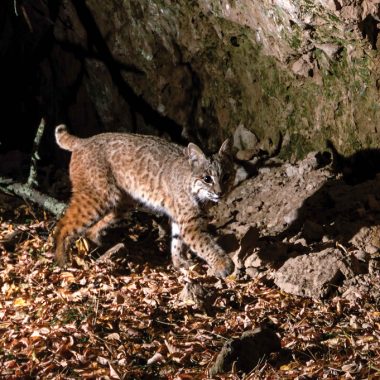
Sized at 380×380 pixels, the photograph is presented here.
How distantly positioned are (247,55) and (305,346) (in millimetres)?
4000

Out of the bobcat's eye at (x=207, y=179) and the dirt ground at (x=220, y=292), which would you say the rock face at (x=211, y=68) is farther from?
the bobcat's eye at (x=207, y=179)

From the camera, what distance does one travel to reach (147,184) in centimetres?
785

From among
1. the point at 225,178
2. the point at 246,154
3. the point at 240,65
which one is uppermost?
the point at 240,65

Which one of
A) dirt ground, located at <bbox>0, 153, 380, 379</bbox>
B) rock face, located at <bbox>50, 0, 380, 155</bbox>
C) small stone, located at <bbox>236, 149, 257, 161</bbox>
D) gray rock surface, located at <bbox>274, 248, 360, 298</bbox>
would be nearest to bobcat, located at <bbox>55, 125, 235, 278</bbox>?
dirt ground, located at <bbox>0, 153, 380, 379</bbox>

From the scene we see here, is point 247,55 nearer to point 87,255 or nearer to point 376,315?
point 87,255

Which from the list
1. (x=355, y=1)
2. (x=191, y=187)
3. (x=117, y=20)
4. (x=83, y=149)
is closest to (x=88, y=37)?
(x=117, y=20)

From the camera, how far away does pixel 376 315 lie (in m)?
5.80

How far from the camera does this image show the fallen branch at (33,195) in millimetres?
8006

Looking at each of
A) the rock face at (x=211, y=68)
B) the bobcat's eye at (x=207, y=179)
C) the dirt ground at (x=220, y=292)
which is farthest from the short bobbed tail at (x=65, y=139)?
the bobcat's eye at (x=207, y=179)

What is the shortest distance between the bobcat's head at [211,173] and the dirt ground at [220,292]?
0.55m

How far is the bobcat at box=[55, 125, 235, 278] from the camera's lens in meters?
7.19

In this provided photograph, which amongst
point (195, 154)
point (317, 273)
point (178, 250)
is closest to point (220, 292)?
point (317, 273)

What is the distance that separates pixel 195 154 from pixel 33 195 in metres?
2.01

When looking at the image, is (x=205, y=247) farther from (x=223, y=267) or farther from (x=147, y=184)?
(x=147, y=184)
